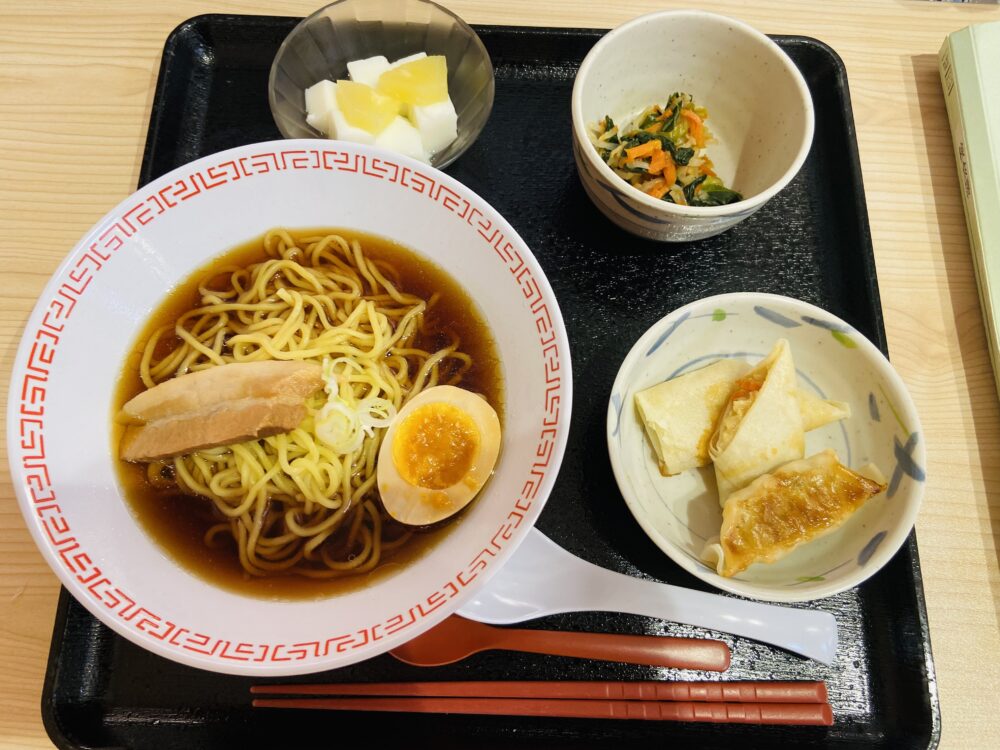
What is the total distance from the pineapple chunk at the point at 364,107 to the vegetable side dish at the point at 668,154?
598 mm

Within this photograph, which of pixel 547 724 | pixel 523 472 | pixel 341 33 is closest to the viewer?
pixel 523 472

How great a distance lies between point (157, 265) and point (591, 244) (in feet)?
3.75

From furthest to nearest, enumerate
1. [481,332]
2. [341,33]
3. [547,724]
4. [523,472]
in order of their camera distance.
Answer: [341,33] → [481,332] → [547,724] → [523,472]

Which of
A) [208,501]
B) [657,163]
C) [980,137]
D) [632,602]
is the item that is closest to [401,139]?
[657,163]

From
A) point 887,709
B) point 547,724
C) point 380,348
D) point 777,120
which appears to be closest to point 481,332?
point 380,348

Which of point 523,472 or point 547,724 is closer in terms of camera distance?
point 523,472

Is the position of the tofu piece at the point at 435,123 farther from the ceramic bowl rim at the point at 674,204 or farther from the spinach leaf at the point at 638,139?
the spinach leaf at the point at 638,139

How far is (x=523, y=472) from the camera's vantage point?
1.26 m

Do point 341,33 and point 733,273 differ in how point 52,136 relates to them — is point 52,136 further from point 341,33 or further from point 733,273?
point 733,273

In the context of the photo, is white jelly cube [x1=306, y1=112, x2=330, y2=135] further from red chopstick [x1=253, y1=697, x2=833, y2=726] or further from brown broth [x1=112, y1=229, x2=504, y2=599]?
red chopstick [x1=253, y1=697, x2=833, y2=726]

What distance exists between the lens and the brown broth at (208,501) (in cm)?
136

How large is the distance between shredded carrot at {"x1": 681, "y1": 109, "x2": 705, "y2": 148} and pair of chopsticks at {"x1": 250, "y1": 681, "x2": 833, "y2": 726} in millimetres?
1455

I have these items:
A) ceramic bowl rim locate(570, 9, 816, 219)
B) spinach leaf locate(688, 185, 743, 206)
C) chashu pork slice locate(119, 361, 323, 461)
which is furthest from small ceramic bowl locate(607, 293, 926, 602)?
chashu pork slice locate(119, 361, 323, 461)

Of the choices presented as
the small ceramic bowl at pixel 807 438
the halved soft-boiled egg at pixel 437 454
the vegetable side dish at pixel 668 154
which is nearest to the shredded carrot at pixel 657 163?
the vegetable side dish at pixel 668 154
